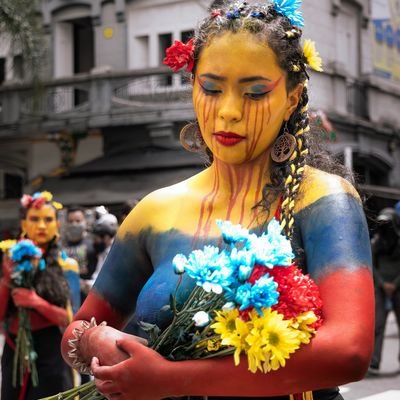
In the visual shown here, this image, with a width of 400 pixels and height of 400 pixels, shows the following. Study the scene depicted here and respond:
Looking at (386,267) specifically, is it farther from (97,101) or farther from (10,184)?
(10,184)

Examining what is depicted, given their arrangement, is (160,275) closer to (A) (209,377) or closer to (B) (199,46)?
(A) (209,377)

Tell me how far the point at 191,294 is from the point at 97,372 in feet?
0.87

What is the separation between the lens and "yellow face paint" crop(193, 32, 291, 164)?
6.88 ft

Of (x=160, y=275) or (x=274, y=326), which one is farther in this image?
(x=160, y=275)

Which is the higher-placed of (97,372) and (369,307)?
(369,307)

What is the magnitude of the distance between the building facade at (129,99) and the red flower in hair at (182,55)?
45.2ft

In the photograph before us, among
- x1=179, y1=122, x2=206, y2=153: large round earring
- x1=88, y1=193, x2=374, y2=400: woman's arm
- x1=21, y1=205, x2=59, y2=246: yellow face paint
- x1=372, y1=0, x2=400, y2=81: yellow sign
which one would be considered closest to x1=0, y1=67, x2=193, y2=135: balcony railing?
x1=372, y1=0, x2=400, y2=81: yellow sign

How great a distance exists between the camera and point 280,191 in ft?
7.00

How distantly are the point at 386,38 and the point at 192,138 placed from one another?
61.1 feet

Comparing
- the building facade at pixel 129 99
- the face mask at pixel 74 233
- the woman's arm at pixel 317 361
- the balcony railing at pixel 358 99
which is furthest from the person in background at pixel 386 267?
the balcony railing at pixel 358 99

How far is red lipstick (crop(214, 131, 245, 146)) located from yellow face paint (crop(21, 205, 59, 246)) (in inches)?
139

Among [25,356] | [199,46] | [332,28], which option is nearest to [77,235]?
[25,356]

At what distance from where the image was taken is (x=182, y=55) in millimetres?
2279

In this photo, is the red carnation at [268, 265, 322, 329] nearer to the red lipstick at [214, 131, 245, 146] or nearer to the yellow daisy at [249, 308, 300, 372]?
the yellow daisy at [249, 308, 300, 372]
